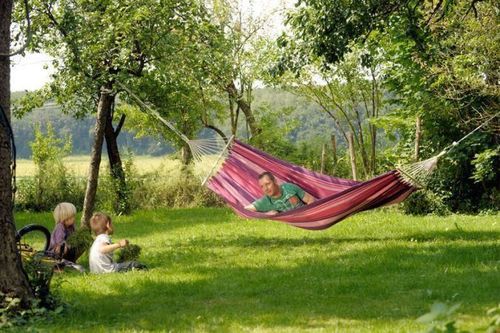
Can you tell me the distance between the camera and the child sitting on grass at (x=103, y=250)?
7496 millimetres

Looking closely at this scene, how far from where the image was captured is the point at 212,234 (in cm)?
1130

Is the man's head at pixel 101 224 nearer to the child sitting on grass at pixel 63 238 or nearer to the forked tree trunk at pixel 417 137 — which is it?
the child sitting on grass at pixel 63 238

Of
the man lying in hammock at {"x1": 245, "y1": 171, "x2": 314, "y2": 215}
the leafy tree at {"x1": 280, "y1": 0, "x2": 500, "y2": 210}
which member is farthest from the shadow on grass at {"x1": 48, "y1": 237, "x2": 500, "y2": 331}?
the leafy tree at {"x1": 280, "y1": 0, "x2": 500, "y2": 210}

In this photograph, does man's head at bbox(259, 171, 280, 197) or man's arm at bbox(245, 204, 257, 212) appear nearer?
man's arm at bbox(245, 204, 257, 212)

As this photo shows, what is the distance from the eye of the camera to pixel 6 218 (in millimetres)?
5160

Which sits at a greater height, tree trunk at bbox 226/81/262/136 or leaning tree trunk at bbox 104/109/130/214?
tree trunk at bbox 226/81/262/136

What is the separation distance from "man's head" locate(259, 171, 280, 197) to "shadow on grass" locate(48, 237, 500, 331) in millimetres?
906

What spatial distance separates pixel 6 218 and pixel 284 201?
13.1ft

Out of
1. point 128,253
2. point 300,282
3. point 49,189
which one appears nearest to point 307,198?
point 128,253

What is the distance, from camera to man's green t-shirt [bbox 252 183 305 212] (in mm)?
8602

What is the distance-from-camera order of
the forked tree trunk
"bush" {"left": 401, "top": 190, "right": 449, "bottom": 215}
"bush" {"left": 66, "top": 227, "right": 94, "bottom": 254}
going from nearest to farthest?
"bush" {"left": 66, "top": 227, "right": 94, "bottom": 254}, "bush" {"left": 401, "top": 190, "right": 449, "bottom": 215}, the forked tree trunk

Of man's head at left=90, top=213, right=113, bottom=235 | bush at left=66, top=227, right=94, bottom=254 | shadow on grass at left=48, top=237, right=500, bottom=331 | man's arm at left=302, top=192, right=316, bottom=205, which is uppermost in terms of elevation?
man's arm at left=302, top=192, right=316, bottom=205

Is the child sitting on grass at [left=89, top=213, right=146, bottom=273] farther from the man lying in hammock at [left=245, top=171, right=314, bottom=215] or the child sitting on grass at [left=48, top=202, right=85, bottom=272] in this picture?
the man lying in hammock at [left=245, top=171, right=314, bottom=215]

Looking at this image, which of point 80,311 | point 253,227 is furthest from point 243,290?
point 253,227
